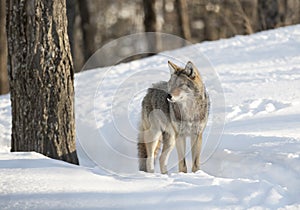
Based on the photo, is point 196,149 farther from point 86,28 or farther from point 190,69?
point 86,28

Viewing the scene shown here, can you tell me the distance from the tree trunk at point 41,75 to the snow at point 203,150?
0.48 meters

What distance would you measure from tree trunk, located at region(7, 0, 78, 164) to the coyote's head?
3.74 feet

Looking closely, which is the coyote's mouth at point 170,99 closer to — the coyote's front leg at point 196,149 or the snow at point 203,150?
the coyote's front leg at point 196,149

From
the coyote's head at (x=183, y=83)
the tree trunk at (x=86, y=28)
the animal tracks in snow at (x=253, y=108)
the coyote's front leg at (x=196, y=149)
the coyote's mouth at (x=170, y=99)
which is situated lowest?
the coyote's front leg at (x=196, y=149)

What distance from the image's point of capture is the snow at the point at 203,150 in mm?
4941

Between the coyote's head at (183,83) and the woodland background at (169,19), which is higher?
the woodland background at (169,19)

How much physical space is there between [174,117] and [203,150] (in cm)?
81

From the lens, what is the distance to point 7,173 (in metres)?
5.30

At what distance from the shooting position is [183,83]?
639 centimetres

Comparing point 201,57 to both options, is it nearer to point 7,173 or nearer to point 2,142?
point 2,142

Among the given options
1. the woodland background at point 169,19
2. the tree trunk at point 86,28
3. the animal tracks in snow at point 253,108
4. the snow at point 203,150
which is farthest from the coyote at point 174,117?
the tree trunk at point 86,28

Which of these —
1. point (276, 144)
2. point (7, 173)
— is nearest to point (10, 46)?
point (7, 173)

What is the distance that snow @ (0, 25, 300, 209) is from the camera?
4941 millimetres

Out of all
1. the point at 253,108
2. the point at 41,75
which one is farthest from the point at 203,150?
the point at 41,75
